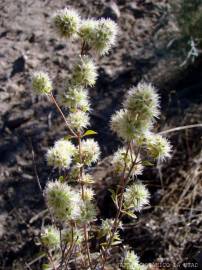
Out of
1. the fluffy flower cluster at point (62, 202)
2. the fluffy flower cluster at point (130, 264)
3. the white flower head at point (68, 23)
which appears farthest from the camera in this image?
the fluffy flower cluster at point (130, 264)

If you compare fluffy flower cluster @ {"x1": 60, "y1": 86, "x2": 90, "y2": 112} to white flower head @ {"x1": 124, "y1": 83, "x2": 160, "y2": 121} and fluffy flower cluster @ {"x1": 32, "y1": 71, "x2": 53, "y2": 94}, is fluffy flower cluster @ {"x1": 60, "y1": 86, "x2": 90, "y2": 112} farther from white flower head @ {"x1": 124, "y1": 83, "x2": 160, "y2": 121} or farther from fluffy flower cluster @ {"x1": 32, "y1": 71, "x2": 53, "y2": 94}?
white flower head @ {"x1": 124, "y1": 83, "x2": 160, "y2": 121}

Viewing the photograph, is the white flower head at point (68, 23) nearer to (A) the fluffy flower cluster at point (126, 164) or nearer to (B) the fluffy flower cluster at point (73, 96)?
(B) the fluffy flower cluster at point (73, 96)

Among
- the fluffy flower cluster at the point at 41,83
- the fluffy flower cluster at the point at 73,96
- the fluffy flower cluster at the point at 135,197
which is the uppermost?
the fluffy flower cluster at the point at 41,83

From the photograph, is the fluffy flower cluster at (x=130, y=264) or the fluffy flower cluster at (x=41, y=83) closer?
the fluffy flower cluster at (x=41, y=83)

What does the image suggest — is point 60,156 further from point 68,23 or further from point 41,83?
point 68,23

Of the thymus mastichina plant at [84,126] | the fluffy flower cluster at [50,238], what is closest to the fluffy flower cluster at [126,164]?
the thymus mastichina plant at [84,126]

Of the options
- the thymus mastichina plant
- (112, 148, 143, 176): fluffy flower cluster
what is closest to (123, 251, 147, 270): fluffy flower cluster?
the thymus mastichina plant

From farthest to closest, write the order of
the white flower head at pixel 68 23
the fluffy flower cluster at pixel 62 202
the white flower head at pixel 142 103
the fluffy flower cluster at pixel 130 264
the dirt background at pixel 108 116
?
the dirt background at pixel 108 116 < the fluffy flower cluster at pixel 130 264 < the white flower head at pixel 68 23 < the fluffy flower cluster at pixel 62 202 < the white flower head at pixel 142 103
